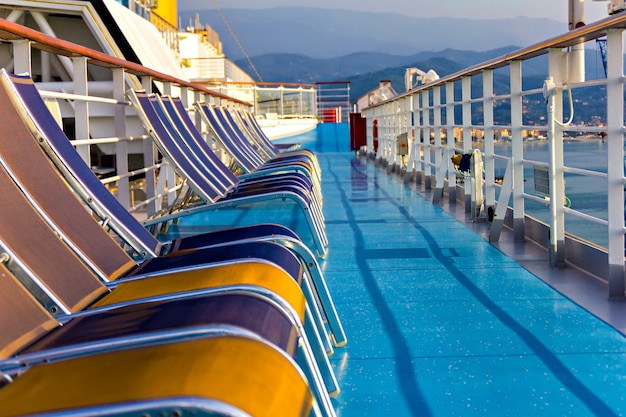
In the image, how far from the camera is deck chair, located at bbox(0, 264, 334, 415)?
1.07m

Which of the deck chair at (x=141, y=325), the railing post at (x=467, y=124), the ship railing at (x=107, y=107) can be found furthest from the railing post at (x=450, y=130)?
the deck chair at (x=141, y=325)

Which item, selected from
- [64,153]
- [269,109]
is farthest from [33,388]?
[269,109]

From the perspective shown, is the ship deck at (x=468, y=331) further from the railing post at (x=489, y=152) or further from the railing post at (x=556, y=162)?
the railing post at (x=489, y=152)

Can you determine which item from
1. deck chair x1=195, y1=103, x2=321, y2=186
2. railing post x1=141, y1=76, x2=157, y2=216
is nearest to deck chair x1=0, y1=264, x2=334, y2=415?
railing post x1=141, y1=76, x2=157, y2=216

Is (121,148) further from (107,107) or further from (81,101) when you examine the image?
(107,107)

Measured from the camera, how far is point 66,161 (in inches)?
77.5

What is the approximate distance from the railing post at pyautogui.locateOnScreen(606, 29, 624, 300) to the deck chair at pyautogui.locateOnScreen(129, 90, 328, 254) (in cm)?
119

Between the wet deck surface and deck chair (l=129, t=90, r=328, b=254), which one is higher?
deck chair (l=129, t=90, r=328, b=254)

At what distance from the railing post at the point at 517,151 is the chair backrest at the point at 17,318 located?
2.60 meters

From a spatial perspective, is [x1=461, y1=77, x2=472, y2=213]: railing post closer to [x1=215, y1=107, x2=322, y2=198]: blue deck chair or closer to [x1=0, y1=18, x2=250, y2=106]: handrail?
[x1=215, y1=107, x2=322, y2=198]: blue deck chair

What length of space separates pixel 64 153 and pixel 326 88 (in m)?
17.8

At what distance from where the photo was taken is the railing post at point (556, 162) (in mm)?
2906

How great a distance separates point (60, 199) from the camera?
1780 mm

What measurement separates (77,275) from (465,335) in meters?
1.08
